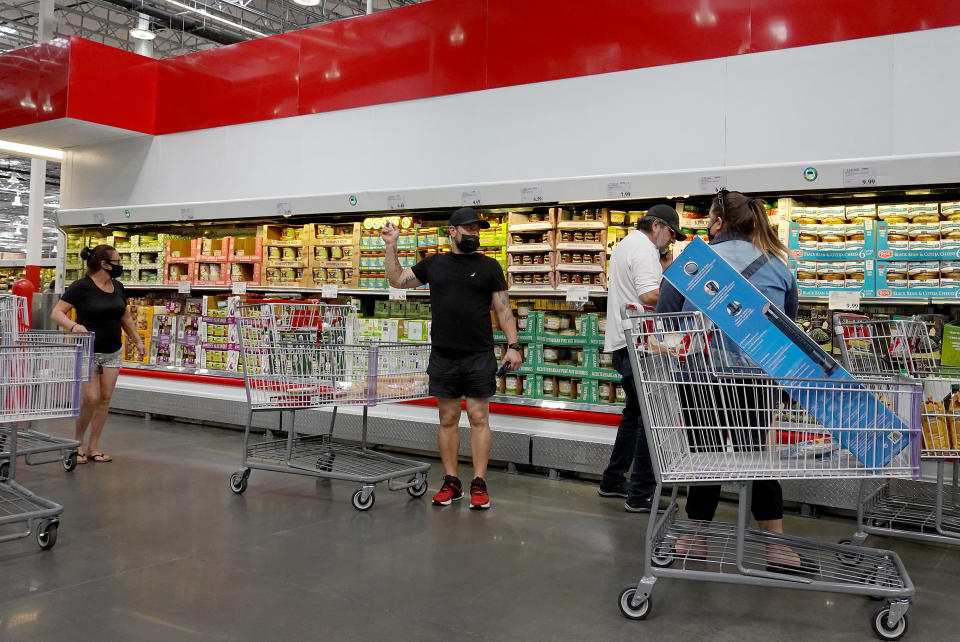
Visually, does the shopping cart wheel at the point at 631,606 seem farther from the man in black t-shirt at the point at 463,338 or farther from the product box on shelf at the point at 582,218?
the product box on shelf at the point at 582,218

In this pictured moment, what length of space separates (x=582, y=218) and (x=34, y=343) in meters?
3.70

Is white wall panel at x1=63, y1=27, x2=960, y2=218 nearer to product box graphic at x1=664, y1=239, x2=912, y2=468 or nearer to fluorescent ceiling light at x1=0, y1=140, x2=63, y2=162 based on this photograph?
product box graphic at x1=664, y1=239, x2=912, y2=468

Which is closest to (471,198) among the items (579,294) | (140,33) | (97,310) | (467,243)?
(579,294)

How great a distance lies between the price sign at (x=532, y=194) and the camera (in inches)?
221

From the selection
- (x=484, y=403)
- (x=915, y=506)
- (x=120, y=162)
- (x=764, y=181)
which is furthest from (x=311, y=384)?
(x=120, y=162)

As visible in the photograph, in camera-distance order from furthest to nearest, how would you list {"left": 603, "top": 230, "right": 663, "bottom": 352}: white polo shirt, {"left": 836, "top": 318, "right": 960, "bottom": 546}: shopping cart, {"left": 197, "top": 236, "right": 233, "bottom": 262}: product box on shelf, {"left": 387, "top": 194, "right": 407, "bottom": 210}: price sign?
{"left": 197, "top": 236, "right": 233, "bottom": 262}: product box on shelf → {"left": 387, "top": 194, "right": 407, "bottom": 210}: price sign → {"left": 603, "top": 230, "right": 663, "bottom": 352}: white polo shirt → {"left": 836, "top": 318, "right": 960, "bottom": 546}: shopping cart

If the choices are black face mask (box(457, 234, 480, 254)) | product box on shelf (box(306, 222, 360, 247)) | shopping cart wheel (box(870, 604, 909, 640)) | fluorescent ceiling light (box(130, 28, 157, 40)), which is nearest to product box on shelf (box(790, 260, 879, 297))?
black face mask (box(457, 234, 480, 254))

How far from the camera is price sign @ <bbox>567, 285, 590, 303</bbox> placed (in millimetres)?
5504

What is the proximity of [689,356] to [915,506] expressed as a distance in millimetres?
2217

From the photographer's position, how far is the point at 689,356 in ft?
10.1

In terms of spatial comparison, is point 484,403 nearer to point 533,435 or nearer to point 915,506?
point 533,435

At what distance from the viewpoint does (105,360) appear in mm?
5750

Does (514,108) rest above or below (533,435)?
above

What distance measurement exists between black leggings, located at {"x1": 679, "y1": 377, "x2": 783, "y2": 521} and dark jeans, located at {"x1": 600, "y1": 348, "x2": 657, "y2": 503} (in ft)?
3.67
